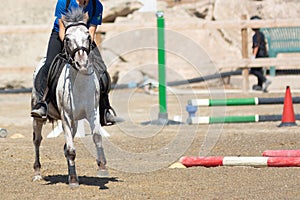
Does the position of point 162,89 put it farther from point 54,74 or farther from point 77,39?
point 77,39

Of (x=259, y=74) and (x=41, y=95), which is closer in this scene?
(x=41, y=95)

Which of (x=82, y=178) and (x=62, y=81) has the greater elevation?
(x=62, y=81)

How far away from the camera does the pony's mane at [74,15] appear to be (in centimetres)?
744

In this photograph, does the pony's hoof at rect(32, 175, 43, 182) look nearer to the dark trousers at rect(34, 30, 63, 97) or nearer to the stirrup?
the stirrup

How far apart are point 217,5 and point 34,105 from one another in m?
15.9

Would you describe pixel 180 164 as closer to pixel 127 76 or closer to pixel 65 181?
pixel 65 181

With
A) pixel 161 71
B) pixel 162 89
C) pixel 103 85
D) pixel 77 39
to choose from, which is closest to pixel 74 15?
pixel 77 39

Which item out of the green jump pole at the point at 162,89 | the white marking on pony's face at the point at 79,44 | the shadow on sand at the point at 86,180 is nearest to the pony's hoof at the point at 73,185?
the shadow on sand at the point at 86,180

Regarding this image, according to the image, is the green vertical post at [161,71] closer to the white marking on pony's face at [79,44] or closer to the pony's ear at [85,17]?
the pony's ear at [85,17]

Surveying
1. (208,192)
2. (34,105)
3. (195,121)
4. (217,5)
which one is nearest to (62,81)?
(34,105)

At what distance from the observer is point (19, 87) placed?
20688mm

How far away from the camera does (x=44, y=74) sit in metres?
8.06

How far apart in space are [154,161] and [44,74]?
1940 millimetres

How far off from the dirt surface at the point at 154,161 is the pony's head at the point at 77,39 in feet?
4.07
